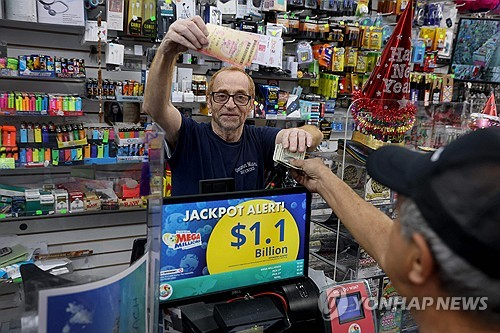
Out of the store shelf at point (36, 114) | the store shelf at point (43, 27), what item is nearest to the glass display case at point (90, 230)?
the store shelf at point (36, 114)

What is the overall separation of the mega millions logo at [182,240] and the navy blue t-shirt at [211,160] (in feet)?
2.43

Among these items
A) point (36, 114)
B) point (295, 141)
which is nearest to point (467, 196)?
point (295, 141)

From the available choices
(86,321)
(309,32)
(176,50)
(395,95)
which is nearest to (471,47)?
Answer: (309,32)

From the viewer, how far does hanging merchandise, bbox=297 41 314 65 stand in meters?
3.87

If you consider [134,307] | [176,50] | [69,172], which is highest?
[176,50]

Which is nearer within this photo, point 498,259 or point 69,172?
point 498,259

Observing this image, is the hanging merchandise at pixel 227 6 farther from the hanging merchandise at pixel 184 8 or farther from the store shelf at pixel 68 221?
the store shelf at pixel 68 221

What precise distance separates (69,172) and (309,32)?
7.73 feet

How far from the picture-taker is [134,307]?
84 cm

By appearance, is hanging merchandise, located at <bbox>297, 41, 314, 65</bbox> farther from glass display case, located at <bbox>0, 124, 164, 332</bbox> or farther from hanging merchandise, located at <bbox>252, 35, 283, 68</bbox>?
glass display case, located at <bbox>0, 124, 164, 332</bbox>

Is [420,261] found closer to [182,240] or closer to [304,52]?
[182,240]

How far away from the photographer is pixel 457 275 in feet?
2.05

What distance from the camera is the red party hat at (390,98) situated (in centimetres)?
207

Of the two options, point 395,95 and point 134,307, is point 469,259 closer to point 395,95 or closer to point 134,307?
point 134,307
